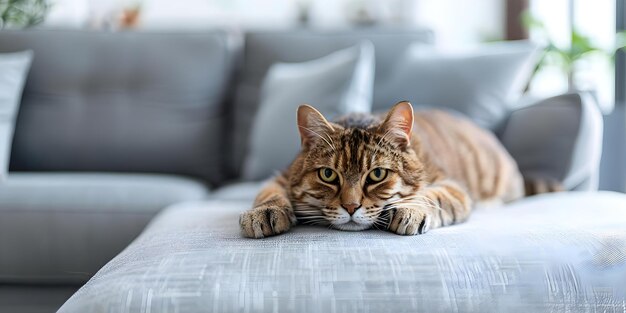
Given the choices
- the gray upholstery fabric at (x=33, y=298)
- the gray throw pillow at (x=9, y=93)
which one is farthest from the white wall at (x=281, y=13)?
the gray upholstery fabric at (x=33, y=298)

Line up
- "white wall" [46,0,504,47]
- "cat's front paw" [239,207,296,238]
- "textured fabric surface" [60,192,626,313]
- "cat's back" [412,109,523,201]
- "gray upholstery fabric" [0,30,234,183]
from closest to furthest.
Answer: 1. "textured fabric surface" [60,192,626,313]
2. "cat's front paw" [239,207,296,238]
3. "cat's back" [412,109,523,201]
4. "gray upholstery fabric" [0,30,234,183]
5. "white wall" [46,0,504,47]

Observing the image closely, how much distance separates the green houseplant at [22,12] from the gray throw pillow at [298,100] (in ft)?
4.82

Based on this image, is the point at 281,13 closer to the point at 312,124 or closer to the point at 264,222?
the point at 312,124

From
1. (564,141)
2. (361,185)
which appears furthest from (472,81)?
(361,185)

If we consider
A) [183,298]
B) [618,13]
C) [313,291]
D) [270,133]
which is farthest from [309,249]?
[618,13]

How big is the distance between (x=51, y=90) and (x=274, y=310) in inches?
75.6

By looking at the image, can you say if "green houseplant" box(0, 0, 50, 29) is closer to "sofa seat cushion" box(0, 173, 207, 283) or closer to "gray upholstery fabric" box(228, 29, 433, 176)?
"gray upholstery fabric" box(228, 29, 433, 176)

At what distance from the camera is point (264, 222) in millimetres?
1278

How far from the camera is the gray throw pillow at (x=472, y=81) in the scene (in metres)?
2.25

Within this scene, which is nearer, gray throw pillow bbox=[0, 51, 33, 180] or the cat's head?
the cat's head

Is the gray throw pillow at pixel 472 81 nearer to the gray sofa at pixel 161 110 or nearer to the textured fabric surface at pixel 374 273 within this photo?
the gray sofa at pixel 161 110

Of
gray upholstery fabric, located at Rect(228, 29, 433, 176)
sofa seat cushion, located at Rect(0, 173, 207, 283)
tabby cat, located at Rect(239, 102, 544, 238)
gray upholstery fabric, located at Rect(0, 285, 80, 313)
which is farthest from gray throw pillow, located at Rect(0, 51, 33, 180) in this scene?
tabby cat, located at Rect(239, 102, 544, 238)

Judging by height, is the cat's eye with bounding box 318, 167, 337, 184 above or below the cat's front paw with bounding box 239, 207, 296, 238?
above

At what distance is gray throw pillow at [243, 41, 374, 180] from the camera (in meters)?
2.19
